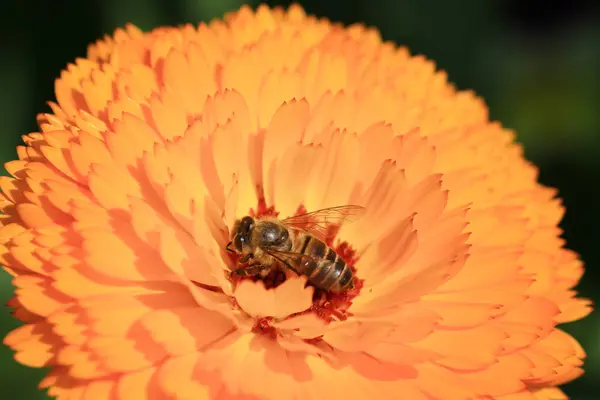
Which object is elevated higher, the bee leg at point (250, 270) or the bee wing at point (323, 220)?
the bee wing at point (323, 220)

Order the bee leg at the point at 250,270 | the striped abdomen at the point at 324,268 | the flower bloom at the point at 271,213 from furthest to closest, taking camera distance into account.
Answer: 1. the bee leg at the point at 250,270
2. the striped abdomen at the point at 324,268
3. the flower bloom at the point at 271,213

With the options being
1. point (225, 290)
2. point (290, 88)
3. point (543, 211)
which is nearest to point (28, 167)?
point (225, 290)

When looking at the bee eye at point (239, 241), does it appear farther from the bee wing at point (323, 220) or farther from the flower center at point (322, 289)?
the bee wing at point (323, 220)

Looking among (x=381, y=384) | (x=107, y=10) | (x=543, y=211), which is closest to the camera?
(x=381, y=384)

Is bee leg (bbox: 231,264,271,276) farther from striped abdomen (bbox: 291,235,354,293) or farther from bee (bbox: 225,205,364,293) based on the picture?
striped abdomen (bbox: 291,235,354,293)

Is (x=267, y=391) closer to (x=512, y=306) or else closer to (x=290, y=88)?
(x=512, y=306)

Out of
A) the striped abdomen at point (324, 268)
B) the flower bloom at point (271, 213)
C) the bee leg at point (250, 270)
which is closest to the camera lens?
the flower bloom at point (271, 213)

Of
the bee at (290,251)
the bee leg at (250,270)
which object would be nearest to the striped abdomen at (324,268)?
the bee at (290,251)
